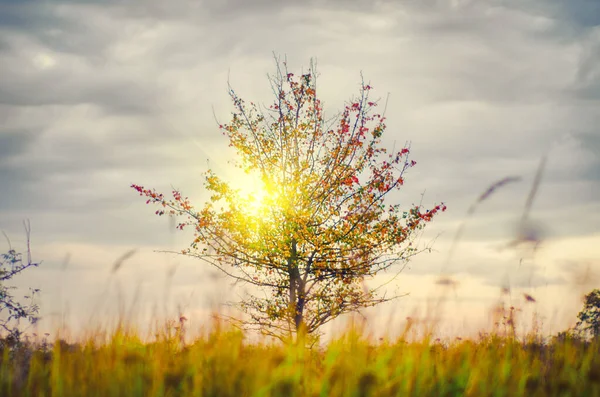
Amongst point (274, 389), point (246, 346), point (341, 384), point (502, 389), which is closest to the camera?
point (274, 389)

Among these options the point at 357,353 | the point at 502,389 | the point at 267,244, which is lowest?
the point at 502,389

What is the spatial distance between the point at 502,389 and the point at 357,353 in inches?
53.9

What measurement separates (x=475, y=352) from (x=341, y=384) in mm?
3160

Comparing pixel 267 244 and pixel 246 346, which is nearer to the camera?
pixel 246 346

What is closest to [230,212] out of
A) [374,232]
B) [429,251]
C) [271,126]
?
[271,126]

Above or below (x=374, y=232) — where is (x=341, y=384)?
below

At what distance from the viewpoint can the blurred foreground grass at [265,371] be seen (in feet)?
14.9

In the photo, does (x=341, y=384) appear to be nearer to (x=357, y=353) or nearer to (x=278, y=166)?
(x=357, y=353)

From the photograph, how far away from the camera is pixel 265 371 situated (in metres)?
4.44

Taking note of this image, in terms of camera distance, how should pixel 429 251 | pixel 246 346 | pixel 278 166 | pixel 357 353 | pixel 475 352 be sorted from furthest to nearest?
pixel 278 166
pixel 429 251
pixel 475 352
pixel 246 346
pixel 357 353

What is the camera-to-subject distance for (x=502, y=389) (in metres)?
5.05

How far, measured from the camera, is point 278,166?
1617 centimetres

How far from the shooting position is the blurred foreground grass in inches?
178

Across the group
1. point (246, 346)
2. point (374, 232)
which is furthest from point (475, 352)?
point (374, 232)
